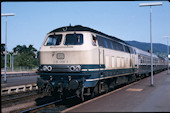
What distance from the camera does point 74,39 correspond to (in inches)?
445

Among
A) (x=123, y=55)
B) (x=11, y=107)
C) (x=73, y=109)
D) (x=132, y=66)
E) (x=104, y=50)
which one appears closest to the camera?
(x=73, y=109)

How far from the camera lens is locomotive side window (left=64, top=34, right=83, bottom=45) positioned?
11148mm

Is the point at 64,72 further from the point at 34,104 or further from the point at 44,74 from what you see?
the point at 34,104

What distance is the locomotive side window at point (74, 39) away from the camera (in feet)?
36.6

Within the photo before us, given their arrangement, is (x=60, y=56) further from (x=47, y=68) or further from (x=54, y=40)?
(x=54, y=40)

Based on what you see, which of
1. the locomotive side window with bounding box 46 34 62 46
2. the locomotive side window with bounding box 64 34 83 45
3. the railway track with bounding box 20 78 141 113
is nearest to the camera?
the railway track with bounding box 20 78 141 113

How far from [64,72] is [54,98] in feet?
13.9

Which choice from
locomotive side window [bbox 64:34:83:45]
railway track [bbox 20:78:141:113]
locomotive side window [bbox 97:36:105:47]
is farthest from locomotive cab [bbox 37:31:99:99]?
railway track [bbox 20:78:141:113]

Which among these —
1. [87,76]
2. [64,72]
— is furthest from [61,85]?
[87,76]

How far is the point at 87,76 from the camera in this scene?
1055cm

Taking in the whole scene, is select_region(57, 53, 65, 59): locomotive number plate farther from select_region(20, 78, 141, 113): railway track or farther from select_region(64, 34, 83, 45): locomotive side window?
select_region(20, 78, 141, 113): railway track

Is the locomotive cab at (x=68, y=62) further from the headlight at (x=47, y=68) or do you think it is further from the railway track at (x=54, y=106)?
the railway track at (x=54, y=106)

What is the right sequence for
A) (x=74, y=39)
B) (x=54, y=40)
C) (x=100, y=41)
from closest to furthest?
A: (x=74, y=39) → (x=54, y=40) → (x=100, y=41)

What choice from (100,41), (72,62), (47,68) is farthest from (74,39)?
(47,68)
